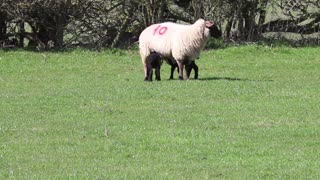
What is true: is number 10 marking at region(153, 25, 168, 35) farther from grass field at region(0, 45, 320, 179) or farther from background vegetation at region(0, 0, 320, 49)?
background vegetation at region(0, 0, 320, 49)

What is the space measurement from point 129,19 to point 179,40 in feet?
26.7

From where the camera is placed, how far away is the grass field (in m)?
10.2

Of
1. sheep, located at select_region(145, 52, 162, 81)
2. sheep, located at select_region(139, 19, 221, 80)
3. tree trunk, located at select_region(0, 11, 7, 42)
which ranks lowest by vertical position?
tree trunk, located at select_region(0, 11, 7, 42)

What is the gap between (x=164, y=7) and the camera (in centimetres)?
2711

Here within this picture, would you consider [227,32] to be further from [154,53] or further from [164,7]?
[154,53]

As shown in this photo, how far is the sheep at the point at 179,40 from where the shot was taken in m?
19.0

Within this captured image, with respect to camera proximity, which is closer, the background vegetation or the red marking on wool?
the red marking on wool

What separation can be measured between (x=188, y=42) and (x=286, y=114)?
5216mm

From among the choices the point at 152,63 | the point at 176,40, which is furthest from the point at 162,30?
the point at 152,63

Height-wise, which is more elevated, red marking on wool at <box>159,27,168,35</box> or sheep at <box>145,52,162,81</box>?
red marking on wool at <box>159,27,168,35</box>

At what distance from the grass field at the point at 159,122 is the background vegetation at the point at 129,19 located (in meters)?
3.77

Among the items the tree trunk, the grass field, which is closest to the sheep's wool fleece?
the grass field

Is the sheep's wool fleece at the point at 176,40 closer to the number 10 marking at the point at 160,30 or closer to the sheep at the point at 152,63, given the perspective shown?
the number 10 marking at the point at 160,30

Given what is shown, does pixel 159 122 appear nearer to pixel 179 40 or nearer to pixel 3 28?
pixel 179 40
